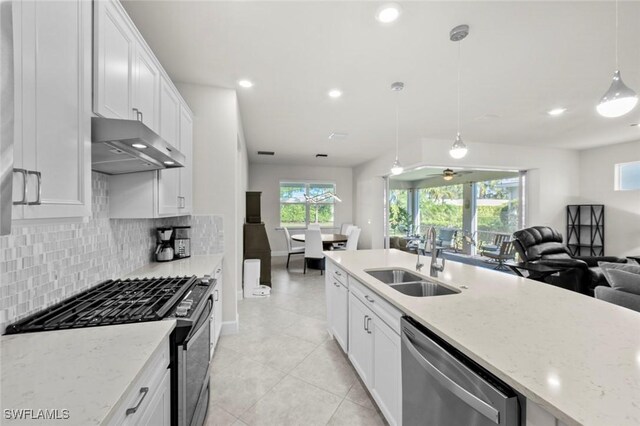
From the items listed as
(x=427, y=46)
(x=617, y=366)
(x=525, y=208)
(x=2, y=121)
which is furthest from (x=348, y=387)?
(x=525, y=208)

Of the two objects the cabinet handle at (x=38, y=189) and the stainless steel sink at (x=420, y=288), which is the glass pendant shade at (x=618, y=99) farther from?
the cabinet handle at (x=38, y=189)

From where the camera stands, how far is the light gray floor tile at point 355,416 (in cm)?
169

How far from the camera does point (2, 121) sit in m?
0.61

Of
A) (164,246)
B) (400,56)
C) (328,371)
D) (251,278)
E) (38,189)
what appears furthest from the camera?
(251,278)

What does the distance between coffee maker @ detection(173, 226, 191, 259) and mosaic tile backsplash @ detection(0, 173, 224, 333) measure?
0.27 m

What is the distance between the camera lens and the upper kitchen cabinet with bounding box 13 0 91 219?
2.61 feet

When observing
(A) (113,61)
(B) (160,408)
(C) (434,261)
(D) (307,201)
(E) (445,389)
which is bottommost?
(B) (160,408)

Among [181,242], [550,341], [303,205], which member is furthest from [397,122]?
[303,205]

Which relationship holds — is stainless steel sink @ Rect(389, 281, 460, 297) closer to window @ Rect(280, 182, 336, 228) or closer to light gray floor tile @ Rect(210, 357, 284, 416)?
light gray floor tile @ Rect(210, 357, 284, 416)

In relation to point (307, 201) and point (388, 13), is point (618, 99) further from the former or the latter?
point (307, 201)

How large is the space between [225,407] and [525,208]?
708 centimetres

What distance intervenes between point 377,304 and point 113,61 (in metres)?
2.02

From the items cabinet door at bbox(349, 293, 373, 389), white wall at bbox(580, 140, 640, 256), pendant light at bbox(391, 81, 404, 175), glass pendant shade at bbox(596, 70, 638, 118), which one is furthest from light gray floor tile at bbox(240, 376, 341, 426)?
white wall at bbox(580, 140, 640, 256)

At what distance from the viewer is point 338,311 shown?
249cm
